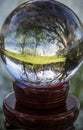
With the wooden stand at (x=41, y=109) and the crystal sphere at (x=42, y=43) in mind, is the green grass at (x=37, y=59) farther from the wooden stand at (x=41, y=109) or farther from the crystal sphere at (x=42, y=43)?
the wooden stand at (x=41, y=109)

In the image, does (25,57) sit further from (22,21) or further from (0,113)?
(0,113)

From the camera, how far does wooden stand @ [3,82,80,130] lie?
1028 mm

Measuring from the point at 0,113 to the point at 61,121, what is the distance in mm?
287

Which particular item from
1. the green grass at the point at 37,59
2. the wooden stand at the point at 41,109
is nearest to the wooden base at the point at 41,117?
the wooden stand at the point at 41,109

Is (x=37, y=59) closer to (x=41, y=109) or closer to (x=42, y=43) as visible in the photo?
(x=42, y=43)

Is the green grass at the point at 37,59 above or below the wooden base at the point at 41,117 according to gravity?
above

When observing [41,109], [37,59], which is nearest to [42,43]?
[37,59]

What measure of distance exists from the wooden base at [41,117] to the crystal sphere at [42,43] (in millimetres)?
85

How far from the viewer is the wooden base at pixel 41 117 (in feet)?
3.35

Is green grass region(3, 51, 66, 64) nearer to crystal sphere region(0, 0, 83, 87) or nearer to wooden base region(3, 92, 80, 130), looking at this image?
crystal sphere region(0, 0, 83, 87)

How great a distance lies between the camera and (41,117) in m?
1.02

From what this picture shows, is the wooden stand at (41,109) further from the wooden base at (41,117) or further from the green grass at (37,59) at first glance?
the green grass at (37,59)

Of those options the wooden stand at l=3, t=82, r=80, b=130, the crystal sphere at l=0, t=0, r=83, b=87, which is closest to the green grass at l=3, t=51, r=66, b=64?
the crystal sphere at l=0, t=0, r=83, b=87

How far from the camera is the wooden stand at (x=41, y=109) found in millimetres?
1028
